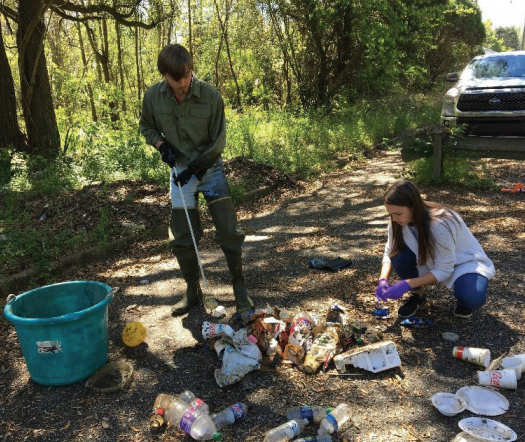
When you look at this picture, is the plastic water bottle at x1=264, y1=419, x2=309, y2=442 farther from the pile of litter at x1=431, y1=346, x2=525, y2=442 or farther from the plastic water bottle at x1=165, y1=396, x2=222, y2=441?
the pile of litter at x1=431, y1=346, x2=525, y2=442

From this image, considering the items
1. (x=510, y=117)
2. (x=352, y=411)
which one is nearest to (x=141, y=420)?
(x=352, y=411)

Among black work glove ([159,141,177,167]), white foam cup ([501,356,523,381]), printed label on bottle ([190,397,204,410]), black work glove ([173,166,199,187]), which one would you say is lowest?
printed label on bottle ([190,397,204,410])

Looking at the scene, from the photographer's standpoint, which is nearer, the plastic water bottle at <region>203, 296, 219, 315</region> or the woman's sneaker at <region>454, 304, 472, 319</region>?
the woman's sneaker at <region>454, 304, 472, 319</region>

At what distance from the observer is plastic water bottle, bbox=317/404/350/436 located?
8.07ft

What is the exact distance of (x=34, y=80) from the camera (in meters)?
7.66

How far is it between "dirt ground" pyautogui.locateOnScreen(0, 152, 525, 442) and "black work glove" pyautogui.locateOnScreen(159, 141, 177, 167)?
126cm

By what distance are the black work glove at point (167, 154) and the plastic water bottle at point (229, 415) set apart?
1.81m

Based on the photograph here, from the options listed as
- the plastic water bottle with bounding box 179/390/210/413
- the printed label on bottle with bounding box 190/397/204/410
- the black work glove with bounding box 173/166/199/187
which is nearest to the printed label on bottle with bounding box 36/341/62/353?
the plastic water bottle with bounding box 179/390/210/413

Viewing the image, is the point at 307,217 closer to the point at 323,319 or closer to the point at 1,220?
the point at 323,319

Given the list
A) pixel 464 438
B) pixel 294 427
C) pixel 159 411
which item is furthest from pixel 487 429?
pixel 159 411

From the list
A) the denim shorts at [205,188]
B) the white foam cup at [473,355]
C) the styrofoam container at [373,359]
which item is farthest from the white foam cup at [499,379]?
the denim shorts at [205,188]

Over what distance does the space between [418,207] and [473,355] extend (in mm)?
997

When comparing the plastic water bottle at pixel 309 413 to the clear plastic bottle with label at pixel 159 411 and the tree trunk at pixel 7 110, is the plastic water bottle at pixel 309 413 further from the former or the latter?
the tree trunk at pixel 7 110

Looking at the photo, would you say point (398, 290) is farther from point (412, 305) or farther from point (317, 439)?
point (317, 439)
